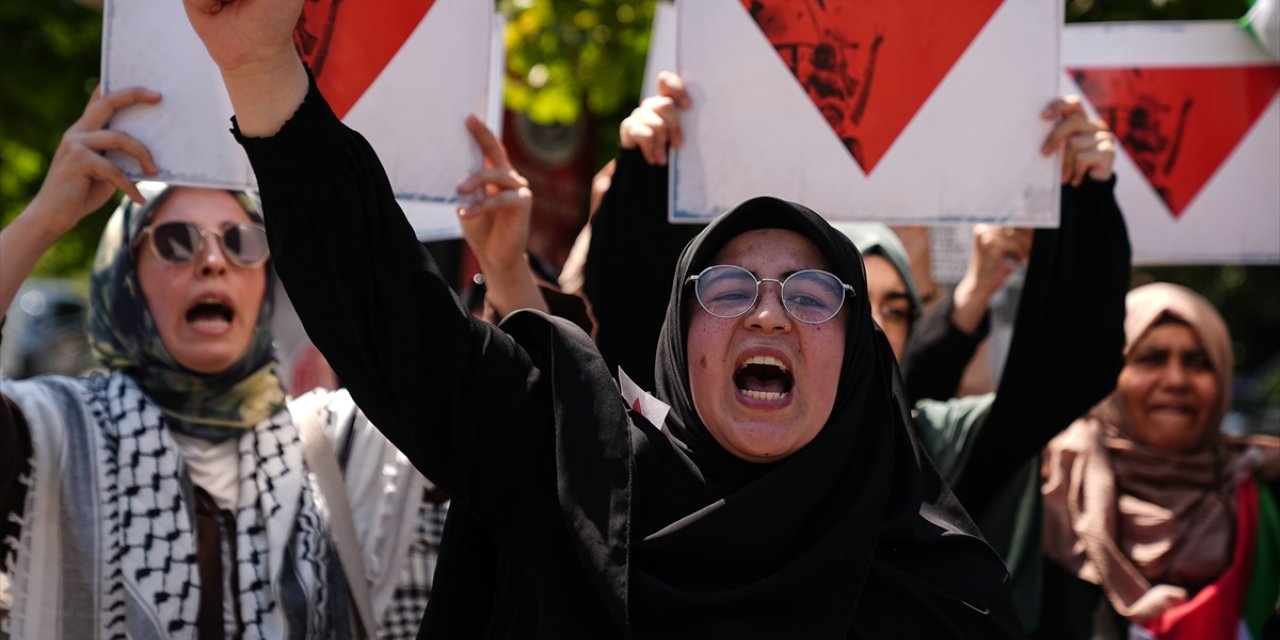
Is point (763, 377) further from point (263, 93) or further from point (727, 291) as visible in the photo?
point (263, 93)

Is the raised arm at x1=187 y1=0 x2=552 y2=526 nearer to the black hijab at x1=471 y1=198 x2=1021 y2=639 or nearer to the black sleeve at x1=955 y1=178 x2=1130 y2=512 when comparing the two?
the black hijab at x1=471 y1=198 x2=1021 y2=639

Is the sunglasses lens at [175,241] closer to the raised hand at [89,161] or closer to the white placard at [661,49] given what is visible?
the raised hand at [89,161]

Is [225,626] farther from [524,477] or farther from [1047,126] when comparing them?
[1047,126]

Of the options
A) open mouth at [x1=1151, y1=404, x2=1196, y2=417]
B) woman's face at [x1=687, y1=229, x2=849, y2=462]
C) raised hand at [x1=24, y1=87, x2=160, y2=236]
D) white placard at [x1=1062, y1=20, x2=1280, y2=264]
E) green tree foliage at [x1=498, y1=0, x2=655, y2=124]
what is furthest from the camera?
green tree foliage at [x1=498, y1=0, x2=655, y2=124]

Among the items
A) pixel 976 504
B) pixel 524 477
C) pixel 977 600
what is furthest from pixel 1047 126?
pixel 524 477

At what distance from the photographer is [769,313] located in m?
2.75

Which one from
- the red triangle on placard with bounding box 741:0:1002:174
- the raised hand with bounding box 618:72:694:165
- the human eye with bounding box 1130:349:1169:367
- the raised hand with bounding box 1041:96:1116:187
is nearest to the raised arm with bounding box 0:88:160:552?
the raised hand with bounding box 618:72:694:165

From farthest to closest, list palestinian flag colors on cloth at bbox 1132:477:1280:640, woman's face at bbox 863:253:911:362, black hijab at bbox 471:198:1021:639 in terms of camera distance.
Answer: woman's face at bbox 863:253:911:362 < palestinian flag colors on cloth at bbox 1132:477:1280:640 < black hijab at bbox 471:198:1021:639

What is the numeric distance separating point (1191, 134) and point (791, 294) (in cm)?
196

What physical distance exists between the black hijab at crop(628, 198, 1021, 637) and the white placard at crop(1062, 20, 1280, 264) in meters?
1.62

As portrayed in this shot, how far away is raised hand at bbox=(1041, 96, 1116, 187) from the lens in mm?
3549

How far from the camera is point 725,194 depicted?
3.55 metres

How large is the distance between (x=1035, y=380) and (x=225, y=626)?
75.2 inches

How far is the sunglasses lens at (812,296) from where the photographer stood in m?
2.76
